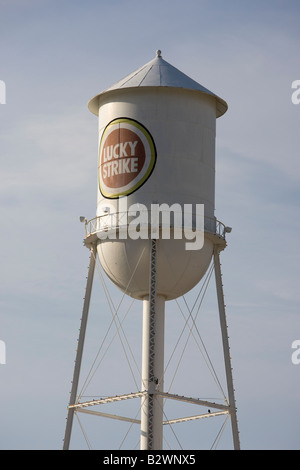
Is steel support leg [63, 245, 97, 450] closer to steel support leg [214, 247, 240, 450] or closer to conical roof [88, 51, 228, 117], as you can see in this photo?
steel support leg [214, 247, 240, 450]

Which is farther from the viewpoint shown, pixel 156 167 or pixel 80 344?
pixel 80 344

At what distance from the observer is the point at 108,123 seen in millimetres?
44406

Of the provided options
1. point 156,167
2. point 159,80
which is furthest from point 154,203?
point 159,80

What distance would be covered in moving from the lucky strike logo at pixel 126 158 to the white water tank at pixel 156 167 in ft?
0.10

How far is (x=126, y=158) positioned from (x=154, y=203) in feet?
5.28

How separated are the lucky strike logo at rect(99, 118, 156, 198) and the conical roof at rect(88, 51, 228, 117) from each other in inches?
50.2

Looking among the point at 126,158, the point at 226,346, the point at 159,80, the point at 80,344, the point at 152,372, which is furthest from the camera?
the point at 226,346

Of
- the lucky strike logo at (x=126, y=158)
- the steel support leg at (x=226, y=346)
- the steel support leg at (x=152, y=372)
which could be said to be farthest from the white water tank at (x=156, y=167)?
the steel support leg at (x=152, y=372)

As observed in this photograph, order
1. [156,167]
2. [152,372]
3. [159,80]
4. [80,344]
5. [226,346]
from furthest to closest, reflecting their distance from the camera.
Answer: [226,346] → [80,344] → [159,80] → [156,167] → [152,372]

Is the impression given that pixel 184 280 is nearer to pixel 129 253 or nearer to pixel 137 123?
pixel 129 253

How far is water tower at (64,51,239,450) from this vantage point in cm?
4312

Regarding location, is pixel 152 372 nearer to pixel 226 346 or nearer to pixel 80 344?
pixel 80 344

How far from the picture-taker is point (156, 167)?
142 feet

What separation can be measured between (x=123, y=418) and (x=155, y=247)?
224 inches
